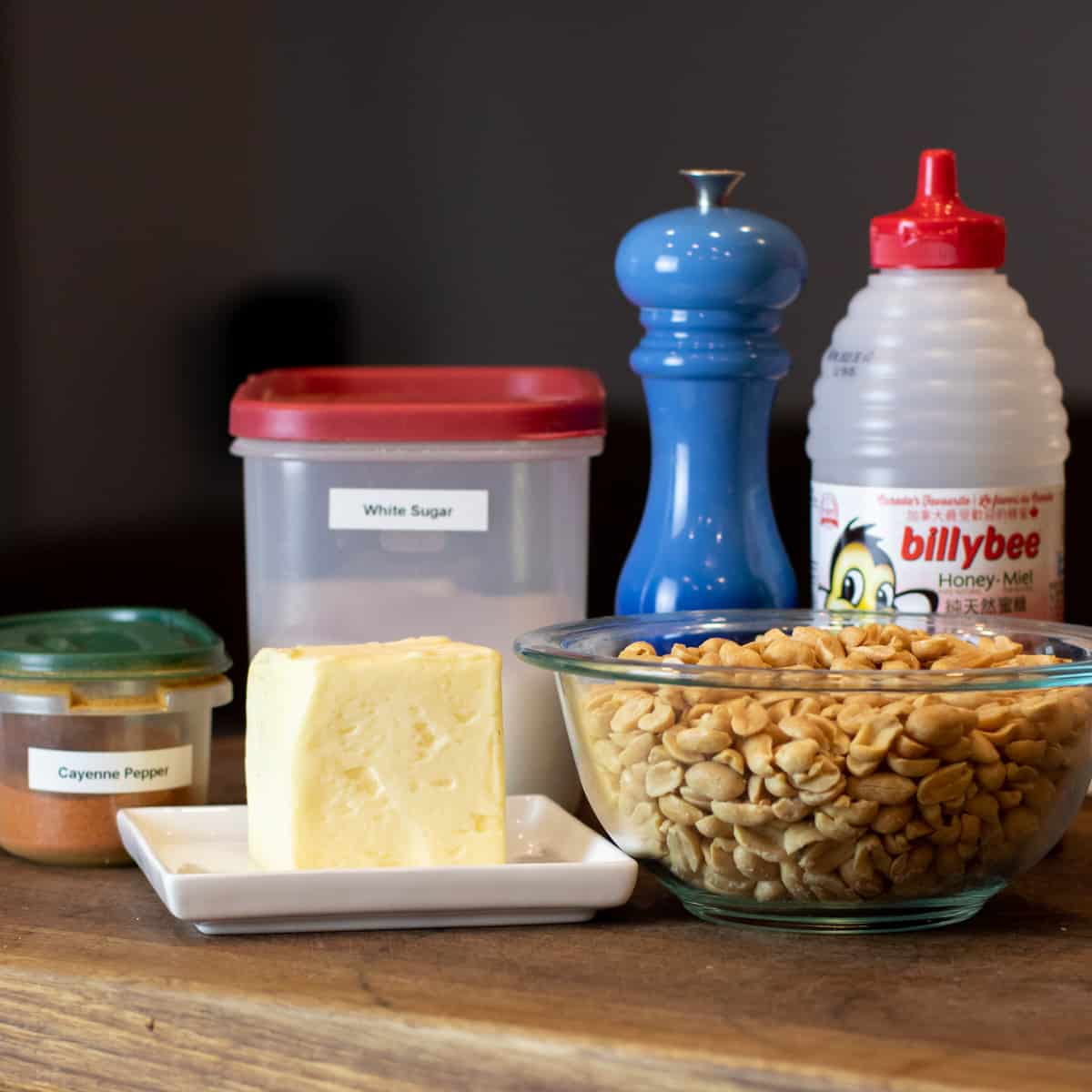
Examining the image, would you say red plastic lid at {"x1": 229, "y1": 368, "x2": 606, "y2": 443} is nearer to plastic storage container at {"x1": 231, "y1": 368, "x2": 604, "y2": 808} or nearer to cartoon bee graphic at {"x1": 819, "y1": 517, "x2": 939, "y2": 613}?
plastic storage container at {"x1": 231, "y1": 368, "x2": 604, "y2": 808}

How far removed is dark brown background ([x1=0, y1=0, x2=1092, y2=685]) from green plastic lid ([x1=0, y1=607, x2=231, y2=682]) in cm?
31

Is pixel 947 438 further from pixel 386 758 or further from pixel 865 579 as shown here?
pixel 386 758

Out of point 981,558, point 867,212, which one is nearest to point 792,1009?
point 981,558

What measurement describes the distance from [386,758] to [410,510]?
7.6 inches

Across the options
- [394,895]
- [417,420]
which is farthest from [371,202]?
[394,895]

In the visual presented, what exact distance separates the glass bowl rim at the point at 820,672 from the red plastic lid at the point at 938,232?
175 mm

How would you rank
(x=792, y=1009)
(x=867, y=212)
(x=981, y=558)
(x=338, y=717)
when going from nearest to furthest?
(x=792, y=1009)
(x=338, y=717)
(x=981, y=558)
(x=867, y=212)

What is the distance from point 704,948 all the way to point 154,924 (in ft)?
0.75

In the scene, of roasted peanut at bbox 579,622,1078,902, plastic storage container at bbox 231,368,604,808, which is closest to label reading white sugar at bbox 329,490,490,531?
plastic storage container at bbox 231,368,604,808

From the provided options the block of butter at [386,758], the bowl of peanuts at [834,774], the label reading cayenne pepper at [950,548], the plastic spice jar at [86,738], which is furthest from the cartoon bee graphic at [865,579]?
the plastic spice jar at [86,738]

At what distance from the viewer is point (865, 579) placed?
864 millimetres

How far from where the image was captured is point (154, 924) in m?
0.74

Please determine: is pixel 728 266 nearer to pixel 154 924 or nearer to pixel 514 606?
pixel 514 606

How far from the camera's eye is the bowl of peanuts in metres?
0.68
